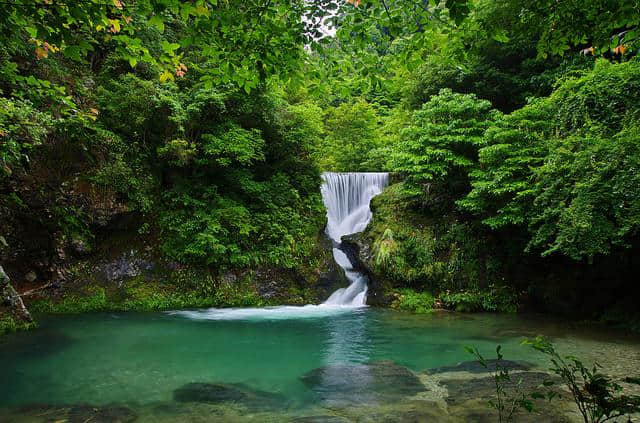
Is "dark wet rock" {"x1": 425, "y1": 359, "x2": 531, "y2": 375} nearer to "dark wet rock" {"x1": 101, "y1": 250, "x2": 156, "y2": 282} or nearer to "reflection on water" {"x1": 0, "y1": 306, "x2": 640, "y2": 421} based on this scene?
"reflection on water" {"x1": 0, "y1": 306, "x2": 640, "y2": 421}

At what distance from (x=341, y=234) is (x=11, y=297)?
10171mm

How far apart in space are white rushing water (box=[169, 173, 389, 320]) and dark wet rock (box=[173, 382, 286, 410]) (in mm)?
4772

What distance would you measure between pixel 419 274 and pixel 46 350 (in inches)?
361

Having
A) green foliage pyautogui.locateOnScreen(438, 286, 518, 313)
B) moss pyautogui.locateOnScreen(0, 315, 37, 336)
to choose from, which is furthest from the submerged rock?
green foliage pyautogui.locateOnScreen(438, 286, 518, 313)

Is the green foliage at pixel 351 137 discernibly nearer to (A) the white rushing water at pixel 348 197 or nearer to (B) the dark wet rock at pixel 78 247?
(A) the white rushing water at pixel 348 197

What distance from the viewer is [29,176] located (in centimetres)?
1031

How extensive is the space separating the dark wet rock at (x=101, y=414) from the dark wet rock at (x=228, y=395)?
2.08 ft

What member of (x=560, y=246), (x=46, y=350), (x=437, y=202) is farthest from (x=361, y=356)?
(x=437, y=202)

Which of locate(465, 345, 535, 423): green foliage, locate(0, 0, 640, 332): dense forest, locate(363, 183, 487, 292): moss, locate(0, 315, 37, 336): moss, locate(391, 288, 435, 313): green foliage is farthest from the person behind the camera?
locate(363, 183, 487, 292): moss

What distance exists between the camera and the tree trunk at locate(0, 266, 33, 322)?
6.26 metres

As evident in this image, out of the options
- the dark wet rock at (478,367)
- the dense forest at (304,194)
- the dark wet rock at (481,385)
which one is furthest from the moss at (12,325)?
the dark wet rock at (481,385)

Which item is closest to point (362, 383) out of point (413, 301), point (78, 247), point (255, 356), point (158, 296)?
point (255, 356)

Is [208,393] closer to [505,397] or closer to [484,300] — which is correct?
[505,397]

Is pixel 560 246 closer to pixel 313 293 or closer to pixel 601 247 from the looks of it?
pixel 601 247
